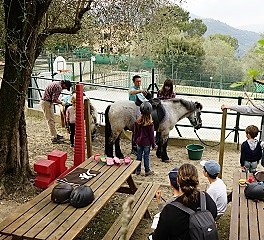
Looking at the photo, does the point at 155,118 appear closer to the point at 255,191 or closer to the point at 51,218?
the point at 255,191

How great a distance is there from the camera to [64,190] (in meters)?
3.85

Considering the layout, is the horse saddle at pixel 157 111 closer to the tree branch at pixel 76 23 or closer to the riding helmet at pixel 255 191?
the tree branch at pixel 76 23

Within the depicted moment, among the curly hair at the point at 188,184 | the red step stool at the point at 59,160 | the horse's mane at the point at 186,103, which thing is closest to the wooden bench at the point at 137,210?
the curly hair at the point at 188,184

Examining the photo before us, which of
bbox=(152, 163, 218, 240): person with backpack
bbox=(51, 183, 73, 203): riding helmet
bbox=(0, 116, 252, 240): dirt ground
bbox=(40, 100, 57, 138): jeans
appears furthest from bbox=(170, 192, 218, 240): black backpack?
bbox=(40, 100, 57, 138): jeans

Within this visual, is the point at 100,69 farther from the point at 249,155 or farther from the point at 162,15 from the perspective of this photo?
the point at 249,155

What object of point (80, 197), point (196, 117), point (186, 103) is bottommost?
point (196, 117)

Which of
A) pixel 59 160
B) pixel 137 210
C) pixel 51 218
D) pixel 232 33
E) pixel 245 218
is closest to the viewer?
pixel 51 218

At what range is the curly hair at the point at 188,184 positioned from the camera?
2727 millimetres

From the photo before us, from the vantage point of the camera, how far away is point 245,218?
3.74 meters

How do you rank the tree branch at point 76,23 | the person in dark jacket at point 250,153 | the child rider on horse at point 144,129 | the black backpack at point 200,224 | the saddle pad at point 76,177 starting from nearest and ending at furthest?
the black backpack at point 200,224, the saddle pad at point 76,177, the person in dark jacket at point 250,153, the tree branch at point 76,23, the child rider on horse at point 144,129

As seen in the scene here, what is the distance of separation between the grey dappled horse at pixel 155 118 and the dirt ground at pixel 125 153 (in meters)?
0.49

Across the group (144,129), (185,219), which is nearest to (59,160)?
(144,129)

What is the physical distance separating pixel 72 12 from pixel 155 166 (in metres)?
3.31

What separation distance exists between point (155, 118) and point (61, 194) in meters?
4.34
